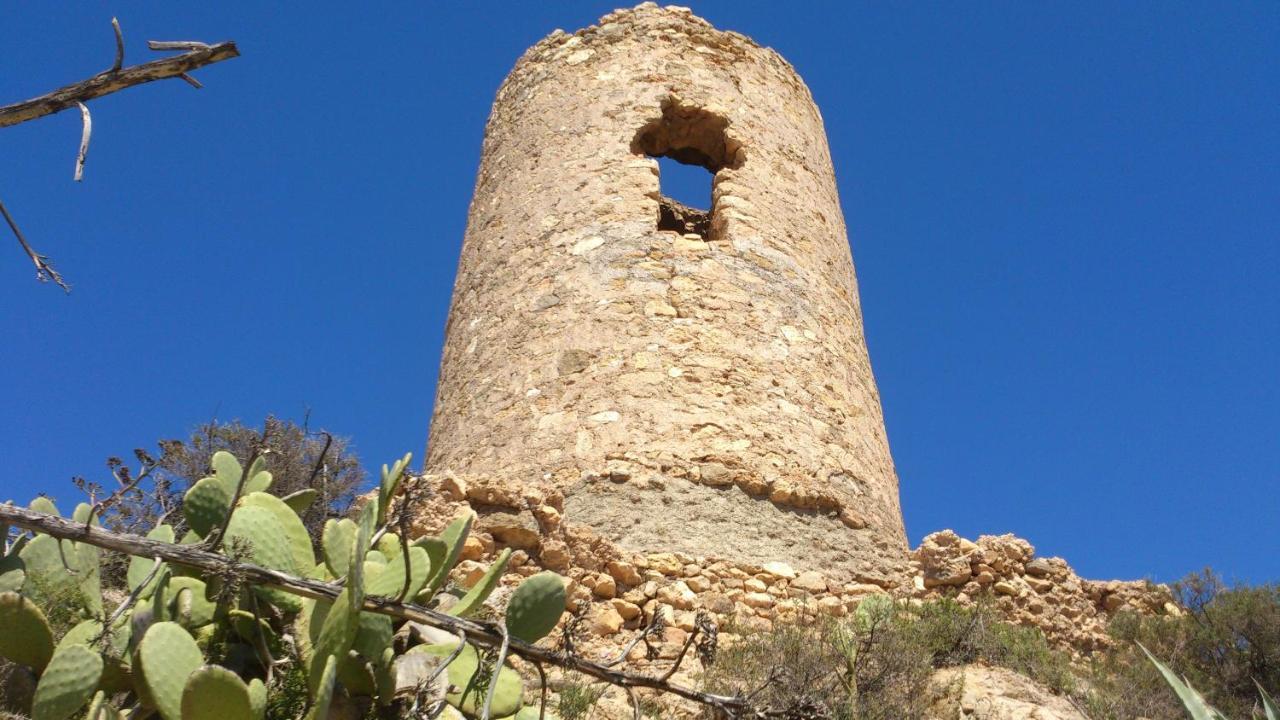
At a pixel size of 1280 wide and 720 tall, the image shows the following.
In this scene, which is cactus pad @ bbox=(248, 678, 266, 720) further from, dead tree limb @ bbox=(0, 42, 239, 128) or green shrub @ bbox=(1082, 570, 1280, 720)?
green shrub @ bbox=(1082, 570, 1280, 720)

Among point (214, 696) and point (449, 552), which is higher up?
point (449, 552)

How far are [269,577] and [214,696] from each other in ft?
1.57

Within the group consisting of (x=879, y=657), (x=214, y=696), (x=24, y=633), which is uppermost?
(x=879, y=657)

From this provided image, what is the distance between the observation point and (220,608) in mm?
3484

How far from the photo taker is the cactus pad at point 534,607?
12.1ft

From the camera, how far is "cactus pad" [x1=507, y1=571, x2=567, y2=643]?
3680 mm

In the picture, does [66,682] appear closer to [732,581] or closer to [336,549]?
[336,549]

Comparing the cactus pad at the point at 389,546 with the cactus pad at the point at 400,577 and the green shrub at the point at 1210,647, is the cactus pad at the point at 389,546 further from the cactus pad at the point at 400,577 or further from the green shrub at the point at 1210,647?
the green shrub at the point at 1210,647

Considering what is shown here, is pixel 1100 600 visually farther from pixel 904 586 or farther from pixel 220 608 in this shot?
pixel 220 608

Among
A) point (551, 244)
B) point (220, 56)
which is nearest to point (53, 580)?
point (220, 56)

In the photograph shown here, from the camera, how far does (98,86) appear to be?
325cm

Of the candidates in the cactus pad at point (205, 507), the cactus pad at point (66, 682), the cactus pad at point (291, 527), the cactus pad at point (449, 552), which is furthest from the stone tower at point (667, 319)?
the cactus pad at point (66, 682)

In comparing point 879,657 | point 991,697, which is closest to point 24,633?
point 879,657

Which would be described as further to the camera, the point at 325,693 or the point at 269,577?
the point at 269,577
